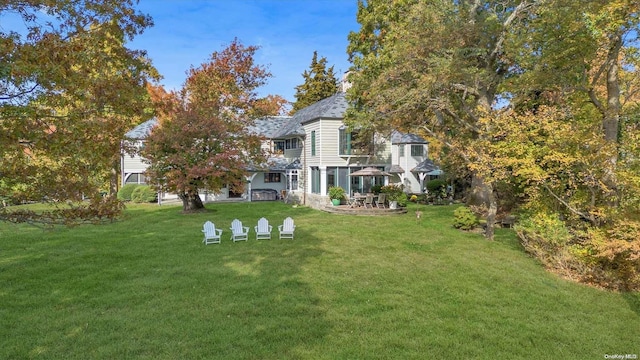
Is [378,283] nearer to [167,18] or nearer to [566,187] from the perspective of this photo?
[566,187]

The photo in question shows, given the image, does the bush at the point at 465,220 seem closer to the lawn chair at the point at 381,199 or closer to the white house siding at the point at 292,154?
the lawn chair at the point at 381,199

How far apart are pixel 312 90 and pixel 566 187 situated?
36.1 metres

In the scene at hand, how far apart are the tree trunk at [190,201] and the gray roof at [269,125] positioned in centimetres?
1169

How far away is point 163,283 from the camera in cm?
803

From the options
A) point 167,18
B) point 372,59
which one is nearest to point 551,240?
point 372,59

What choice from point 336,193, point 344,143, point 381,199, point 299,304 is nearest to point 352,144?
point 344,143

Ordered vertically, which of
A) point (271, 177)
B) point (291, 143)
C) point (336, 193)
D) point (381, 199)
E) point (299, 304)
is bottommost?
point (299, 304)

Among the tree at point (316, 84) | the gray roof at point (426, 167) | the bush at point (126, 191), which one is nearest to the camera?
the gray roof at point (426, 167)

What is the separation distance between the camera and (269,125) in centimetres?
3478

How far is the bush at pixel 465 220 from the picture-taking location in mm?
15047

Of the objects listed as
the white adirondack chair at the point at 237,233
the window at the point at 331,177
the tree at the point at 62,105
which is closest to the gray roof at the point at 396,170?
the window at the point at 331,177

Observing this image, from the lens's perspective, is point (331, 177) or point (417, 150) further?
point (417, 150)

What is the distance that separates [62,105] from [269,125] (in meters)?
29.0

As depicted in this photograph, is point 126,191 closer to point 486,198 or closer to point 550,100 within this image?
point 486,198
